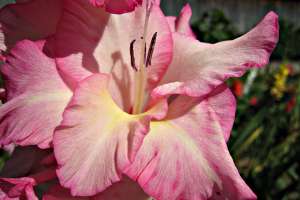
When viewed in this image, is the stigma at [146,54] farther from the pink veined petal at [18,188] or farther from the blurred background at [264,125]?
the blurred background at [264,125]

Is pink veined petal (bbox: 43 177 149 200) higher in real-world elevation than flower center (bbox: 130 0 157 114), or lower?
lower

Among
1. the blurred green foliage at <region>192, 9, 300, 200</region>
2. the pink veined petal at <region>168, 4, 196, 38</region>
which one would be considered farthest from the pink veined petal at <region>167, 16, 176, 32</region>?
the blurred green foliage at <region>192, 9, 300, 200</region>

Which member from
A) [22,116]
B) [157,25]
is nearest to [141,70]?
[157,25]

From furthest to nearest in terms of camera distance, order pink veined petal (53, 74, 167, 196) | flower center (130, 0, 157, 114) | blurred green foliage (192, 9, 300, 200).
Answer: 1. blurred green foliage (192, 9, 300, 200)
2. flower center (130, 0, 157, 114)
3. pink veined petal (53, 74, 167, 196)

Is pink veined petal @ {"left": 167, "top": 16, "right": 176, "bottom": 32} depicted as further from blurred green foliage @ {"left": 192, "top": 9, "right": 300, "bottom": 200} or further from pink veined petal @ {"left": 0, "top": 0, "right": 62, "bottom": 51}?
blurred green foliage @ {"left": 192, "top": 9, "right": 300, "bottom": 200}

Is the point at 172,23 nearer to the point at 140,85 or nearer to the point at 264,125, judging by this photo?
the point at 140,85

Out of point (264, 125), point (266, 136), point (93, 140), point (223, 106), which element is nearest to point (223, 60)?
point (223, 106)

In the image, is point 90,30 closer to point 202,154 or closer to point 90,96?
point 90,96
